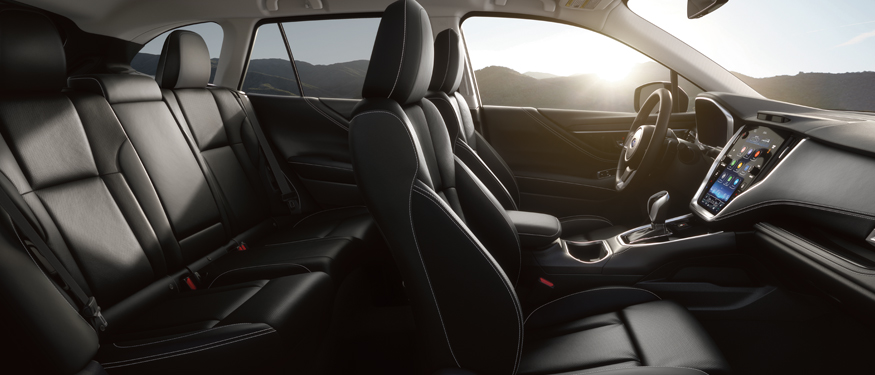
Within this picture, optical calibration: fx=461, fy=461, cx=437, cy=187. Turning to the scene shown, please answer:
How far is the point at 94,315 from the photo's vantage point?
4.38 feet

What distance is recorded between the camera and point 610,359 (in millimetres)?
1055

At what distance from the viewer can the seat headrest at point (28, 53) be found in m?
1.33

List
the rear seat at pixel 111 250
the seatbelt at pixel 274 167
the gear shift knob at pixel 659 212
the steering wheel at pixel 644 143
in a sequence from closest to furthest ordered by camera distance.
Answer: the rear seat at pixel 111 250 < the gear shift knob at pixel 659 212 < the steering wheel at pixel 644 143 < the seatbelt at pixel 274 167

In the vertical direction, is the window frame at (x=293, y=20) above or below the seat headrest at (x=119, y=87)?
above

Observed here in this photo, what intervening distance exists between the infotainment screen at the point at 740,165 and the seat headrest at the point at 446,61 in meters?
1.14

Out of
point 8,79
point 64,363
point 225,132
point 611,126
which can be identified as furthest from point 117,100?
point 611,126

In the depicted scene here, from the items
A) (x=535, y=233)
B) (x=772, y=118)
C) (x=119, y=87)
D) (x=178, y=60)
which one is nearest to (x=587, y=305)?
(x=535, y=233)

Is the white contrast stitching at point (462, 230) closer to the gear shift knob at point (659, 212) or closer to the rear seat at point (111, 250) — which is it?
the rear seat at point (111, 250)

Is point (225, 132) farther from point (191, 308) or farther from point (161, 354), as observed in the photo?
point (161, 354)

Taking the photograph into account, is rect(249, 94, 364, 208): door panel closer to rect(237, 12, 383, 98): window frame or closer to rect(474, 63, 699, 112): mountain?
rect(237, 12, 383, 98): window frame

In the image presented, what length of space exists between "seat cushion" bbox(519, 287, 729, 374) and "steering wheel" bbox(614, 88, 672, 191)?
2.16ft

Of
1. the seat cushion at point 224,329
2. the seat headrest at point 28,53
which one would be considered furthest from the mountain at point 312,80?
Result: the seat cushion at point 224,329

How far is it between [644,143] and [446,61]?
925 millimetres

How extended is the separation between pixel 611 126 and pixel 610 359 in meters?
2.04
